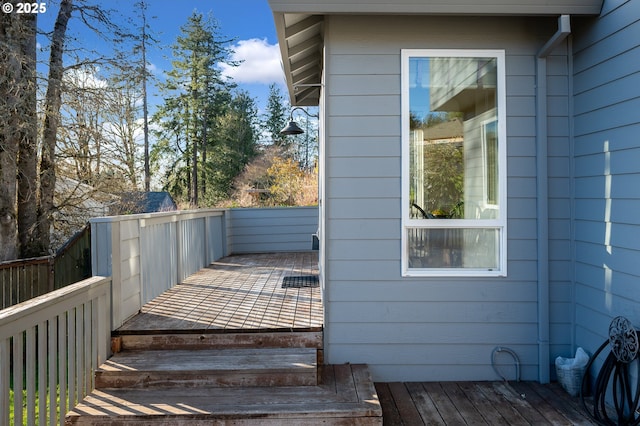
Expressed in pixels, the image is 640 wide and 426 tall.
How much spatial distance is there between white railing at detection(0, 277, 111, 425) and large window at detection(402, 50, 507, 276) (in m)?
2.19

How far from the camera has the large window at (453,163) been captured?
3.40 metres

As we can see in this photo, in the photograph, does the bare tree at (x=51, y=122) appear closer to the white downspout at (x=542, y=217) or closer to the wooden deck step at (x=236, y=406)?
the wooden deck step at (x=236, y=406)

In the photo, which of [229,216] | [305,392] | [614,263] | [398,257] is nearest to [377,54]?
[398,257]

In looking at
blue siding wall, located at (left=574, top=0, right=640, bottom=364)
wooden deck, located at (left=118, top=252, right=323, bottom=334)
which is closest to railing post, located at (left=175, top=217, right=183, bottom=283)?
wooden deck, located at (left=118, top=252, right=323, bottom=334)

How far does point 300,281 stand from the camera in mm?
5344

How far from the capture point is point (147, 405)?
2.70 meters

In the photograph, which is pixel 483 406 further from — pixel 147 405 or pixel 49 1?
pixel 49 1

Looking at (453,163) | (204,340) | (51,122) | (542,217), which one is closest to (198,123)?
(51,122)

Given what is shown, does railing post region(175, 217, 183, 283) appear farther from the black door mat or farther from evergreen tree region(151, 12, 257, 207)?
evergreen tree region(151, 12, 257, 207)

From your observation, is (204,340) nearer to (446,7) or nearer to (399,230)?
(399,230)

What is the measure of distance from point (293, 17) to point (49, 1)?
641cm

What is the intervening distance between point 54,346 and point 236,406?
41.9 inches

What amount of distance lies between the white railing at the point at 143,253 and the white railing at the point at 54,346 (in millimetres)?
176


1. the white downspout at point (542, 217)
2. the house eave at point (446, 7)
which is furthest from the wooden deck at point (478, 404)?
the house eave at point (446, 7)
